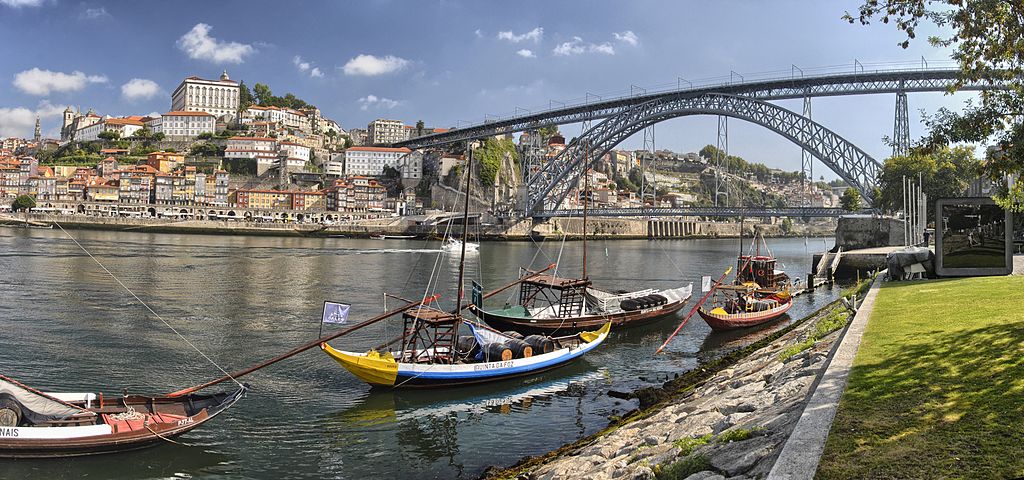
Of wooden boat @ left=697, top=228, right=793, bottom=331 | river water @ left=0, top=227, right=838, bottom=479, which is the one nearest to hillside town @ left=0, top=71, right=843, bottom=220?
wooden boat @ left=697, top=228, right=793, bottom=331

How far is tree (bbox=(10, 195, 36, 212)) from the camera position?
87250mm

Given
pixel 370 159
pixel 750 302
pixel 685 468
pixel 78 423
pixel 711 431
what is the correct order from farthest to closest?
pixel 370 159 → pixel 750 302 → pixel 78 423 → pixel 711 431 → pixel 685 468

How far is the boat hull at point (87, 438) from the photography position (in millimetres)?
9656

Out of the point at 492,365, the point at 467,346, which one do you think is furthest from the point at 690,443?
the point at 467,346

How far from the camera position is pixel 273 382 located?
577 inches

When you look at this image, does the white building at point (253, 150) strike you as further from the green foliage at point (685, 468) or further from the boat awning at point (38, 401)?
the green foliage at point (685, 468)

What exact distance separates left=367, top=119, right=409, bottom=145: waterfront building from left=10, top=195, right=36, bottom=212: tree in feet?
208

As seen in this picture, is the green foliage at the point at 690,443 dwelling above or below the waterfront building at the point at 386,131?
below

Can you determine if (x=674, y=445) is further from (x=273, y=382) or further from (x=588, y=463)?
(x=273, y=382)

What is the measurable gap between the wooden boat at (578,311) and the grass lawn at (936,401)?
34.5 feet

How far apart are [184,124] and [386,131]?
37330 millimetres

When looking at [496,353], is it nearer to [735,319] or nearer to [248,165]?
[735,319]

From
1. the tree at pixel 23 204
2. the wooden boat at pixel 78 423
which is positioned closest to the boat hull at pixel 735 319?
the wooden boat at pixel 78 423

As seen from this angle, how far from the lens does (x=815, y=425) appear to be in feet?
19.2
